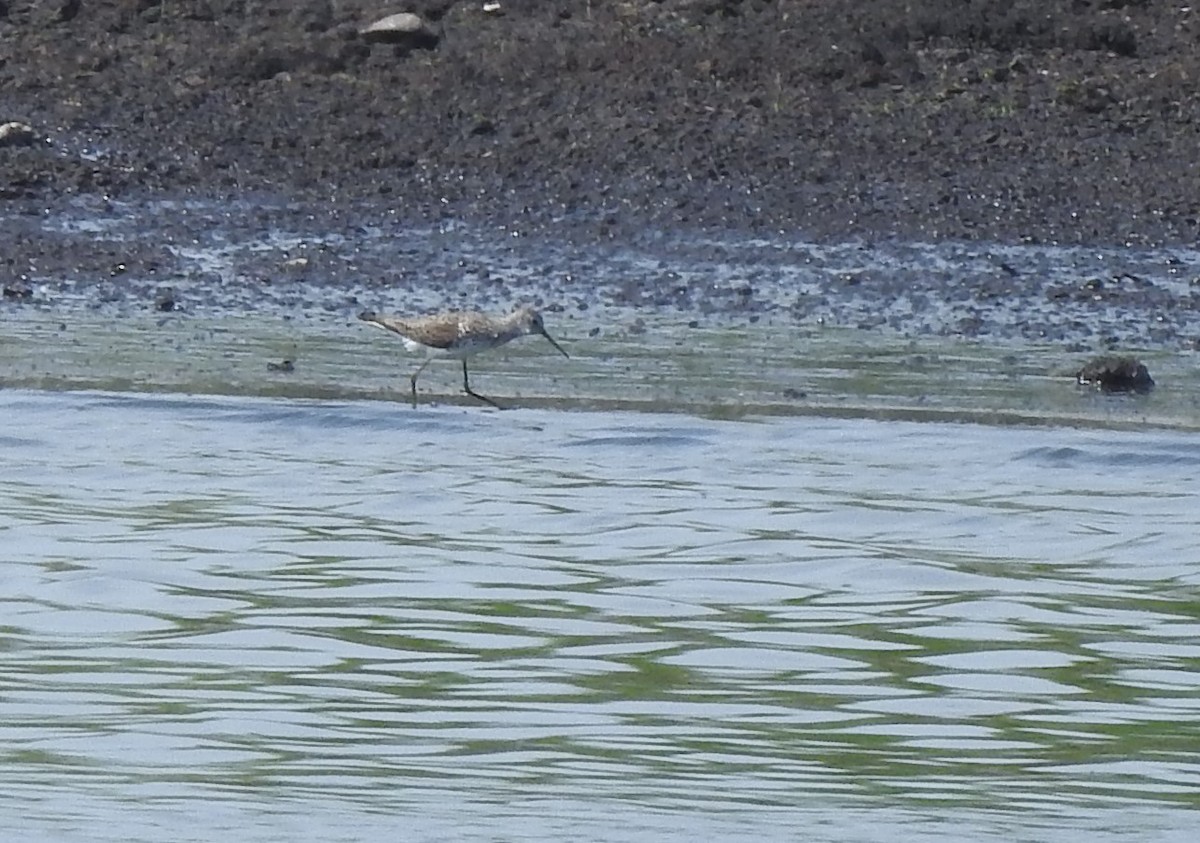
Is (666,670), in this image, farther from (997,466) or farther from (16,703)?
(997,466)

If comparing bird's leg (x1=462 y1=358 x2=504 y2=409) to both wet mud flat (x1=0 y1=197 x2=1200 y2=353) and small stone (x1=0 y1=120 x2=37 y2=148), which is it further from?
small stone (x1=0 y1=120 x2=37 y2=148)

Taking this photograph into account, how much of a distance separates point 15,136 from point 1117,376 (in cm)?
726

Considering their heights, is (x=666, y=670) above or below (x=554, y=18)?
below

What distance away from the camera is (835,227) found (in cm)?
1528

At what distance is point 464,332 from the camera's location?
483 inches

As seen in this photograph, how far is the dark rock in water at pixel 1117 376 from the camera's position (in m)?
11.9

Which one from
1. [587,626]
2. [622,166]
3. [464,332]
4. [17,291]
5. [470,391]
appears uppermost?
[622,166]

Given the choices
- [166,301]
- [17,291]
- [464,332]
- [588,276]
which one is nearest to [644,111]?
[588,276]

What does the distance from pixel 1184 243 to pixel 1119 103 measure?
2168mm

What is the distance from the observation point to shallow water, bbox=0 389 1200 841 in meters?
6.38

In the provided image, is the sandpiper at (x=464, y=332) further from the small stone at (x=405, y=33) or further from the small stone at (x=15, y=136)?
the small stone at (x=405, y=33)

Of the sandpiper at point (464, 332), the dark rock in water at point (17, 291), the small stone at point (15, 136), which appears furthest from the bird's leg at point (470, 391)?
the small stone at point (15, 136)

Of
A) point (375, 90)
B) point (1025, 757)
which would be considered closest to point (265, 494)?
point (1025, 757)

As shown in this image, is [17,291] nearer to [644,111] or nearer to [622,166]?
[622,166]
